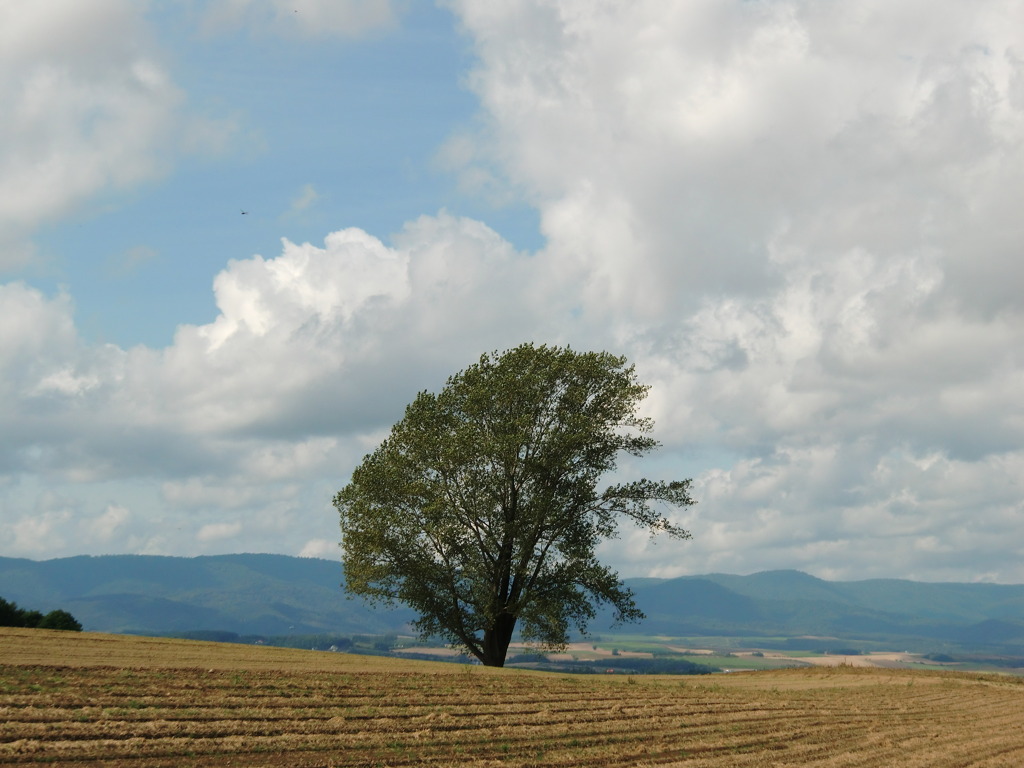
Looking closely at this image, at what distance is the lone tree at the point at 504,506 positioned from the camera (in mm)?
57969

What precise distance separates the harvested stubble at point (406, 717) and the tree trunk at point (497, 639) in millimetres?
11684

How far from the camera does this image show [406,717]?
28953 millimetres

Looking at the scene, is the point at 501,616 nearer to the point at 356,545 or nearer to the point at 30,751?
the point at 356,545

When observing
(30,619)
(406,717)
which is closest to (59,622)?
(30,619)

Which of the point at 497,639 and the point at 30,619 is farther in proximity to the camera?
the point at 30,619

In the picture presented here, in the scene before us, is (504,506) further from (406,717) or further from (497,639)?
(406,717)

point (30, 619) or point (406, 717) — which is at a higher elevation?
point (30, 619)

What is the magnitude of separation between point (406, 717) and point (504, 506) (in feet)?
98.4

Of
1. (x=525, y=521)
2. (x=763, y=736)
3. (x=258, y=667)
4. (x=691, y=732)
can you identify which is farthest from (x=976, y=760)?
(x=525, y=521)

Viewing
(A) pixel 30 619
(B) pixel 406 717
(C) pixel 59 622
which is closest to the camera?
(B) pixel 406 717

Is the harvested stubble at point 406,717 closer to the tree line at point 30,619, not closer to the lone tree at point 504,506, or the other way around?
the lone tree at point 504,506

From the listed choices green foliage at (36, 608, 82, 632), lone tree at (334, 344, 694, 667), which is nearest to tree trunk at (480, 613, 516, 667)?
lone tree at (334, 344, 694, 667)

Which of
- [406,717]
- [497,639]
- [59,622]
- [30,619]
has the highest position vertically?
[30,619]

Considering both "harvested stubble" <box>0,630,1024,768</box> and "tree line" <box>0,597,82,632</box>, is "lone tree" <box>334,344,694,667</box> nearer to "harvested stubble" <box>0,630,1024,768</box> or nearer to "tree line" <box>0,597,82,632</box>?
"harvested stubble" <box>0,630,1024,768</box>
